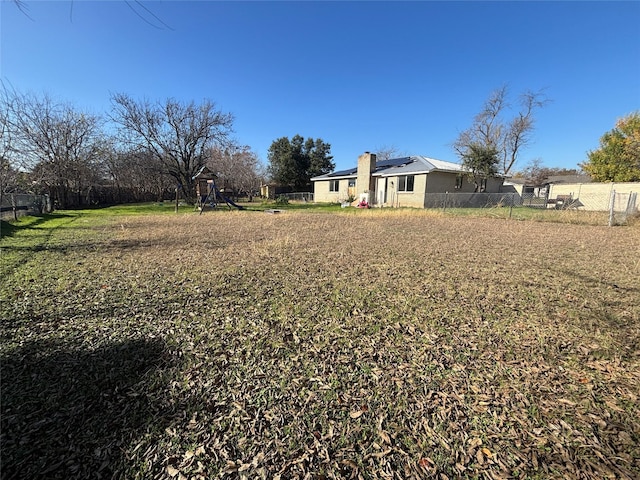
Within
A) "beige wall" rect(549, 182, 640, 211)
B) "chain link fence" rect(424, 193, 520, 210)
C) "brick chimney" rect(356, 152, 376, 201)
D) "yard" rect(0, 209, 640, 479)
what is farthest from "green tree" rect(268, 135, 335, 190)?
"yard" rect(0, 209, 640, 479)

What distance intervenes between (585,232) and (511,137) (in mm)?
26758

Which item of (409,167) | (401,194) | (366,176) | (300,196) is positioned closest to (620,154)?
(409,167)

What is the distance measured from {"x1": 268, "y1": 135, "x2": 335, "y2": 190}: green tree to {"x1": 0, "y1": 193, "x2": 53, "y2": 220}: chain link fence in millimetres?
23244

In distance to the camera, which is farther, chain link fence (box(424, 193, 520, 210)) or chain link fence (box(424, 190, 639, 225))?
chain link fence (box(424, 193, 520, 210))

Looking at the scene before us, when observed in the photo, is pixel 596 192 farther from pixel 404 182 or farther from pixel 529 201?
pixel 404 182

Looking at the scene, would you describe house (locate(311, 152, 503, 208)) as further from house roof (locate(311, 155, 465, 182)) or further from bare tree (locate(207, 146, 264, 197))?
bare tree (locate(207, 146, 264, 197))

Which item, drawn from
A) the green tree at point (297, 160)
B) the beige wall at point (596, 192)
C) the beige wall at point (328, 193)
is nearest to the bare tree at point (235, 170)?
the green tree at point (297, 160)

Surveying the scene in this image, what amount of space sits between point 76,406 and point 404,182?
2229 cm

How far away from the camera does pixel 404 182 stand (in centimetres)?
2194

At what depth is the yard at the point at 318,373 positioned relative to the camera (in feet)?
5.53

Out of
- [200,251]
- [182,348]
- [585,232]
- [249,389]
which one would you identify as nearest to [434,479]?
[249,389]

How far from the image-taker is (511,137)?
31.3 m

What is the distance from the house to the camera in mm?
20781

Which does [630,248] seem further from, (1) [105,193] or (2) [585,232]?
(1) [105,193]
